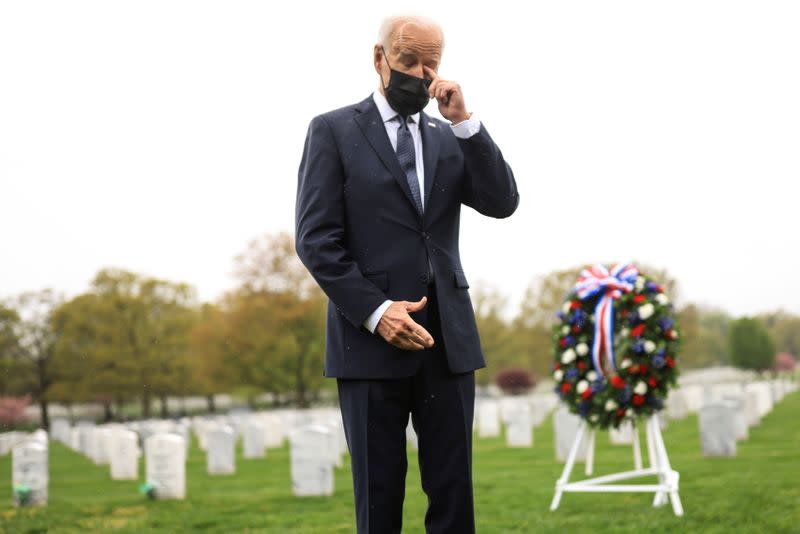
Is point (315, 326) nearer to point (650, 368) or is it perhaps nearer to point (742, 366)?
point (742, 366)

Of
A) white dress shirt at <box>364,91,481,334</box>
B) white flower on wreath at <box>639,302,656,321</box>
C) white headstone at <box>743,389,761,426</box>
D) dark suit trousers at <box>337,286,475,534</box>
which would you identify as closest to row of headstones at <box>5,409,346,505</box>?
white flower on wreath at <box>639,302,656,321</box>

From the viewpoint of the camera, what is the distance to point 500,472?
15.4 meters

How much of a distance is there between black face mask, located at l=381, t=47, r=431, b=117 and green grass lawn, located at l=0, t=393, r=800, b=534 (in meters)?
5.38

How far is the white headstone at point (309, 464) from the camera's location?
12781 mm

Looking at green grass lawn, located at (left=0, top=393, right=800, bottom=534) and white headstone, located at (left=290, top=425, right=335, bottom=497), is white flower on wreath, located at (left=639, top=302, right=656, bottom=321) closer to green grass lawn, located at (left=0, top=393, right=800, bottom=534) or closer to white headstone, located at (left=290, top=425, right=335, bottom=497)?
green grass lawn, located at (left=0, top=393, right=800, bottom=534)

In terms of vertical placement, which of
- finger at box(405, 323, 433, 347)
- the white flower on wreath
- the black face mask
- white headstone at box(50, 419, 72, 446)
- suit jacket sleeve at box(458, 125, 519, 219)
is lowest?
white headstone at box(50, 419, 72, 446)

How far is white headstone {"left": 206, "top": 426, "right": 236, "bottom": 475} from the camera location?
59.5ft

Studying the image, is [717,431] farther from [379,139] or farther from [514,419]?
[379,139]

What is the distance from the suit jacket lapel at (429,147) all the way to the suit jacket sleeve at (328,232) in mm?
322

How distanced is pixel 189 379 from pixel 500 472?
125 feet

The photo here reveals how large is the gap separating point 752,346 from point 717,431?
46280mm

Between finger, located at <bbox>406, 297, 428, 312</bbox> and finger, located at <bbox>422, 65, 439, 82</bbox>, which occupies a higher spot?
finger, located at <bbox>422, 65, 439, 82</bbox>

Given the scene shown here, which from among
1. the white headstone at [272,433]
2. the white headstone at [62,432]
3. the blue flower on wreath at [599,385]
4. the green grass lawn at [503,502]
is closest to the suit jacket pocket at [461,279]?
the green grass lawn at [503,502]

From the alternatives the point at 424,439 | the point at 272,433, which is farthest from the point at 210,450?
the point at 424,439
